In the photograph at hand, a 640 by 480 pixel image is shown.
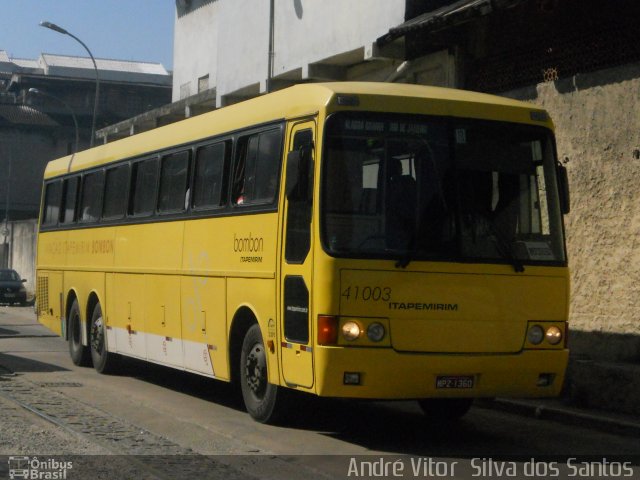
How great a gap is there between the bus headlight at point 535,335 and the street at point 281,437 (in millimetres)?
926

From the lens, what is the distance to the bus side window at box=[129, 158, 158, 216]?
14883mm

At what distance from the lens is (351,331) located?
382 inches

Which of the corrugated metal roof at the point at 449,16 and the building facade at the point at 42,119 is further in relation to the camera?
the building facade at the point at 42,119

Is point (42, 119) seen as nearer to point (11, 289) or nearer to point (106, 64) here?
point (106, 64)

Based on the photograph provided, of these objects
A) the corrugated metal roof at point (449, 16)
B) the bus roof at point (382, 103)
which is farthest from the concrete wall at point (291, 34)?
the bus roof at point (382, 103)

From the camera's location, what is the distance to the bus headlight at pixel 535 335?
10250 millimetres

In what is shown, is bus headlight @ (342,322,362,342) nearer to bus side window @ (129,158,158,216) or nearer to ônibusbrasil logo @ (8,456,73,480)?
ônibusbrasil logo @ (8,456,73,480)

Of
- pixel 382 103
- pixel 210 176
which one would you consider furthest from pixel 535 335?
Result: pixel 210 176

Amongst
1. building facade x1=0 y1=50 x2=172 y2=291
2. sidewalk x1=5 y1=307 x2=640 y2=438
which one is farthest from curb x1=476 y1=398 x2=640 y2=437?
building facade x1=0 y1=50 x2=172 y2=291

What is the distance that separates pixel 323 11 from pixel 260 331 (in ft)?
39.3

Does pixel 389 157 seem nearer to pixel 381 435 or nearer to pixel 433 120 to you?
pixel 433 120

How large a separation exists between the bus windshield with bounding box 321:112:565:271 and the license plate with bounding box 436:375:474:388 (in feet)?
3.18

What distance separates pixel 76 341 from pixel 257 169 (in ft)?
A: 24.8

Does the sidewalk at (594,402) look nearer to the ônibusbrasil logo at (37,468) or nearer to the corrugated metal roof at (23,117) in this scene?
the ônibusbrasil logo at (37,468)
